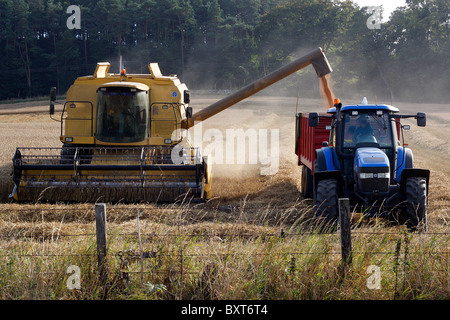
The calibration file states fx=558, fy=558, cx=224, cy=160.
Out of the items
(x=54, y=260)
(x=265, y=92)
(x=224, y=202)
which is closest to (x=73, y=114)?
Result: (x=224, y=202)

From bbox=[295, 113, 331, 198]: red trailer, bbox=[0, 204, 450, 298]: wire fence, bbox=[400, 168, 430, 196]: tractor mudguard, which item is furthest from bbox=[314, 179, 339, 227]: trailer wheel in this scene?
bbox=[0, 204, 450, 298]: wire fence

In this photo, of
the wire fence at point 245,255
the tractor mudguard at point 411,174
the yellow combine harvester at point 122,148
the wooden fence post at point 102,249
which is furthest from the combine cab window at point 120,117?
the wooden fence post at point 102,249

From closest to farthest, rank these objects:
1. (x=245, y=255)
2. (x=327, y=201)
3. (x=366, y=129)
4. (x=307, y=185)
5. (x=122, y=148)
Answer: (x=245, y=255) → (x=327, y=201) → (x=366, y=129) → (x=307, y=185) → (x=122, y=148)

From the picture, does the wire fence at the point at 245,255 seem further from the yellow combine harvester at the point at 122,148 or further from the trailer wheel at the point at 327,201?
the yellow combine harvester at the point at 122,148

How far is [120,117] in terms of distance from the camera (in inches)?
487

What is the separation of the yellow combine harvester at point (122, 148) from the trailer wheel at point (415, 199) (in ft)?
12.8

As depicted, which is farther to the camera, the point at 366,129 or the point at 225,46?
the point at 225,46

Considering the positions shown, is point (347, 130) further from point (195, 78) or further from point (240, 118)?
point (195, 78)

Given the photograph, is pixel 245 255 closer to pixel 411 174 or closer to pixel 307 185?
pixel 411 174

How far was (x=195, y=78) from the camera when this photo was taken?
6444 cm

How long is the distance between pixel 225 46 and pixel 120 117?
52252 mm

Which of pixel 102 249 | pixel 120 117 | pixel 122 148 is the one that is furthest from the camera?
pixel 120 117

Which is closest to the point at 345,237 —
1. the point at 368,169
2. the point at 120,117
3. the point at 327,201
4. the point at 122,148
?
the point at 327,201
